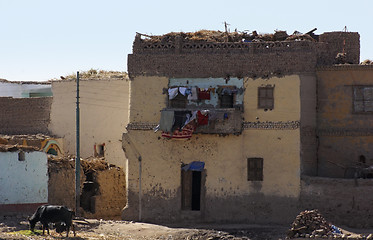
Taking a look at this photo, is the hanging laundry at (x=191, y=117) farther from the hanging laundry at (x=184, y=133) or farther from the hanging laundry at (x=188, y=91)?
the hanging laundry at (x=188, y=91)

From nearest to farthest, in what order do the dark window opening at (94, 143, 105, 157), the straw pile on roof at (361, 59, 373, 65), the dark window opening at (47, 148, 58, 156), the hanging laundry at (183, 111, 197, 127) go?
the hanging laundry at (183, 111, 197, 127)
the straw pile on roof at (361, 59, 373, 65)
the dark window opening at (47, 148, 58, 156)
the dark window opening at (94, 143, 105, 157)

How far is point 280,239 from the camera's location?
25.0 m

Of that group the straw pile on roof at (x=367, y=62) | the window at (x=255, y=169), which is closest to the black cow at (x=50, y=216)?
the window at (x=255, y=169)

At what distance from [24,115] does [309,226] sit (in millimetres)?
15630

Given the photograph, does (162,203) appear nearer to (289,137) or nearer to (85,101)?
(289,137)

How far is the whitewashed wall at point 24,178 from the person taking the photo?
2586 cm

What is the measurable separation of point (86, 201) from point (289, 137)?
27.5 ft

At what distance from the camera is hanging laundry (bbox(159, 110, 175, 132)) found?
27344 millimetres

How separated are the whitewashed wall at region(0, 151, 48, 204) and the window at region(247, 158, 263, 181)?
6.91 meters

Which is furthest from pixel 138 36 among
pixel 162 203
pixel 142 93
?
pixel 162 203

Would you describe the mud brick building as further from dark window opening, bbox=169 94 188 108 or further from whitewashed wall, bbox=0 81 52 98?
whitewashed wall, bbox=0 81 52 98

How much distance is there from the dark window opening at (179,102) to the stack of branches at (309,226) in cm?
613

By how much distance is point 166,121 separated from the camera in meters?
27.5

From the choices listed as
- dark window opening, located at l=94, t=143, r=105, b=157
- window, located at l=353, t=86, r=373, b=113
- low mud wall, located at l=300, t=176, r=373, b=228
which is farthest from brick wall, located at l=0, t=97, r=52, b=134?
window, located at l=353, t=86, r=373, b=113
